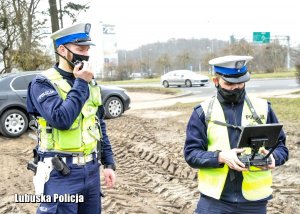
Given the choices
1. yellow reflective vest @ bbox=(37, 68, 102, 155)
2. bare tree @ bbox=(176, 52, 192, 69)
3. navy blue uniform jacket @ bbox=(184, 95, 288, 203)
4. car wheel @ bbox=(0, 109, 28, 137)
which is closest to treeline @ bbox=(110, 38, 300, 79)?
bare tree @ bbox=(176, 52, 192, 69)

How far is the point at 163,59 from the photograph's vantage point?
63344 millimetres

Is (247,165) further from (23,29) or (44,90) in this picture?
(23,29)

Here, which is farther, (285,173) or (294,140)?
(294,140)

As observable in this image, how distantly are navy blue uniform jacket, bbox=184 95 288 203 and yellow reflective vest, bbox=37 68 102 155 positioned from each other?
683 millimetres

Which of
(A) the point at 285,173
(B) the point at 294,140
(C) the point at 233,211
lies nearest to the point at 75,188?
(C) the point at 233,211

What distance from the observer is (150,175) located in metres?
6.13

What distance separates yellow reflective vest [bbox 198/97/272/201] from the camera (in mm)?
2498

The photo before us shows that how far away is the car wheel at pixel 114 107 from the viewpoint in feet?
39.4

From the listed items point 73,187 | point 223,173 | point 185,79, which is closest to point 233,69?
point 223,173

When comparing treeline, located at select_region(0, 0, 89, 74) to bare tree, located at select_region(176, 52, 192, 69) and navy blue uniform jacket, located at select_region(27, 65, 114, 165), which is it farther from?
bare tree, located at select_region(176, 52, 192, 69)

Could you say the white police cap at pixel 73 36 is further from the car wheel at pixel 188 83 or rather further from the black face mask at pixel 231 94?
the car wheel at pixel 188 83

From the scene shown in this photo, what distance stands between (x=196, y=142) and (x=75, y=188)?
0.87 meters

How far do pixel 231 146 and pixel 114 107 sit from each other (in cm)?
983

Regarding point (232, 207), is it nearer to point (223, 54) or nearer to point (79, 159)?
point (79, 159)
